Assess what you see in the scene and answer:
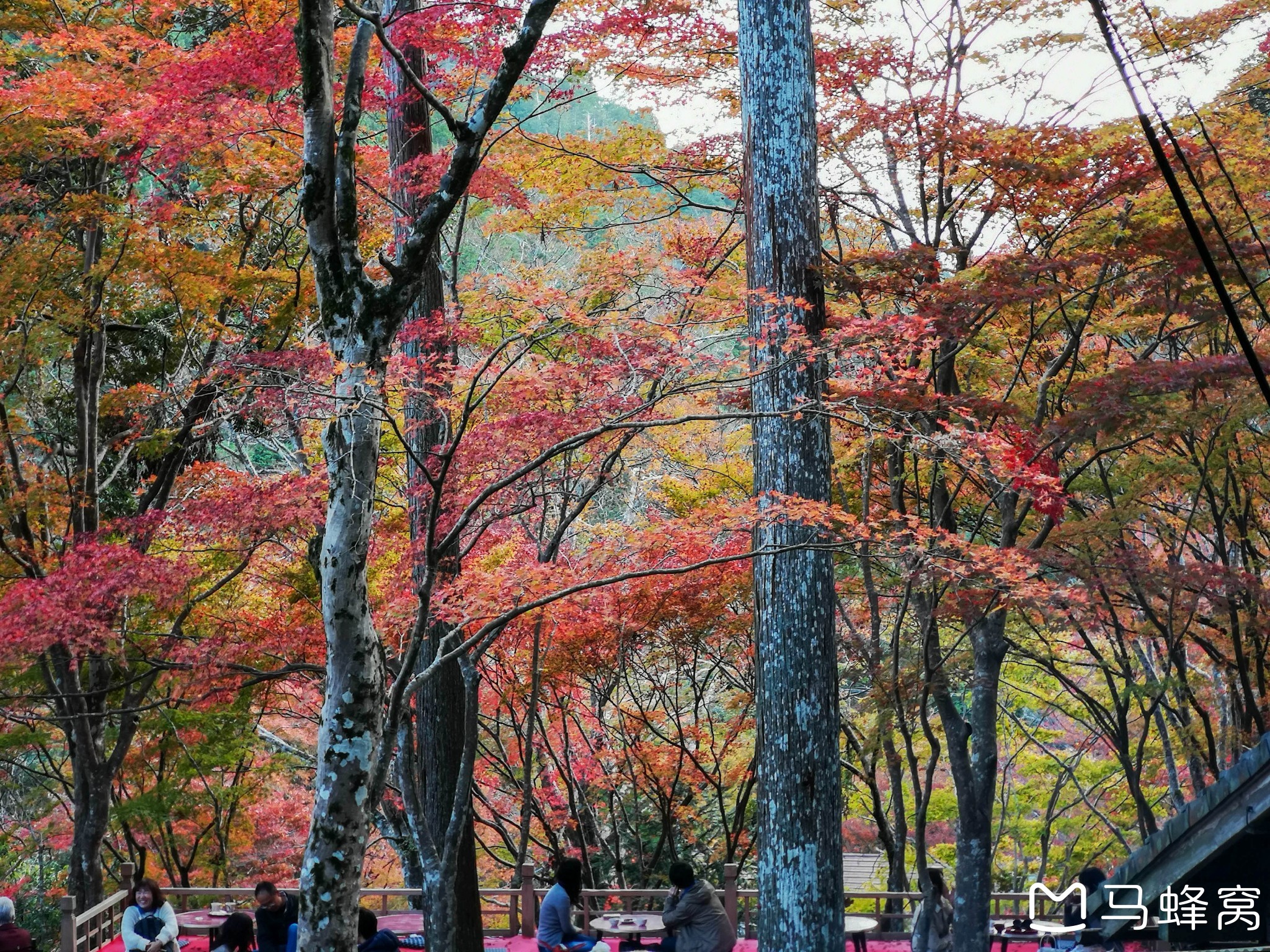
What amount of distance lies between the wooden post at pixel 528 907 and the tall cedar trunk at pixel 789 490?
442cm

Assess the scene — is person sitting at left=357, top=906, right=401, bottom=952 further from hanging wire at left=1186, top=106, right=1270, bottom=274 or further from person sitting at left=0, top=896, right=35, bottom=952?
hanging wire at left=1186, top=106, right=1270, bottom=274

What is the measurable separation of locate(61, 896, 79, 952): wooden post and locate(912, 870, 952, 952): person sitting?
694 centimetres

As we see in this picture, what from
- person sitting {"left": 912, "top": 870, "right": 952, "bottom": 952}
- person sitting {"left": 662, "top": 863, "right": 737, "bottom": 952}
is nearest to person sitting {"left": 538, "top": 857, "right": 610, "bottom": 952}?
person sitting {"left": 662, "top": 863, "right": 737, "bottom": 952}

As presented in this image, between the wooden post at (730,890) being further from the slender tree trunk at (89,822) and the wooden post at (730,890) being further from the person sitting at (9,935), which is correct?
the slender tree trunk at (89,822)

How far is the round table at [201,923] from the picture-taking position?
990 centimetres

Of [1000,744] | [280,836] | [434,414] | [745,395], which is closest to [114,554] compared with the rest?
[434,414]

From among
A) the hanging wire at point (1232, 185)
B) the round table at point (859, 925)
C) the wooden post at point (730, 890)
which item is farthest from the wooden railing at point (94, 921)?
the hanging wire at point (1232, 185)

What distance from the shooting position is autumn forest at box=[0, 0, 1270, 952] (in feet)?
22.1

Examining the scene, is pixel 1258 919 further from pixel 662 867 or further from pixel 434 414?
pixel 662 867

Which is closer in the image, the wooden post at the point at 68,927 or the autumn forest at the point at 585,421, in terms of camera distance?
the autumn forest at the point at 585,421

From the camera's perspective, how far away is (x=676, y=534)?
377 inches

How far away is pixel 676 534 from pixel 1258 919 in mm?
5579

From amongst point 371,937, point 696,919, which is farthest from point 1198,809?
point 371,937

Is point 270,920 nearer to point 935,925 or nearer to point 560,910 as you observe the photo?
point 560,910
